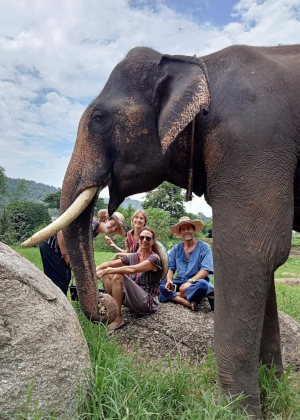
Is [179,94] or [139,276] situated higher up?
[179,94]

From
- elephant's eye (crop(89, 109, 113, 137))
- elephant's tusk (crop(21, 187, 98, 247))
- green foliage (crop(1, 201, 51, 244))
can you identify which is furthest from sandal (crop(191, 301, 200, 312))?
green foliage (crop(1, 201, 51, 244))

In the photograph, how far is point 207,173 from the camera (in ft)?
8.19

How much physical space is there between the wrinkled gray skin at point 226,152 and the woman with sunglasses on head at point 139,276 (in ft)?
4.31

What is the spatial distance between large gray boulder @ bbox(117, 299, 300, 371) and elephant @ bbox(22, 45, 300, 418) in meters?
1.18

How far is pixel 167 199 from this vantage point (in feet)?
120

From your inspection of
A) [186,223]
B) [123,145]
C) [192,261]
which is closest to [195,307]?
[192,261]

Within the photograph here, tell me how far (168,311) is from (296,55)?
8.89 feet

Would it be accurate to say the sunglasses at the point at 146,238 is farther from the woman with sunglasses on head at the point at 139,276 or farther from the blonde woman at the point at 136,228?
the blonde woman at the point at 136,228

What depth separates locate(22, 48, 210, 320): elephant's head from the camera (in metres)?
2.72

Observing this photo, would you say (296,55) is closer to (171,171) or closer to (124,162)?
(171,171)

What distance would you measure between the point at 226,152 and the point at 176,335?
2165 mm

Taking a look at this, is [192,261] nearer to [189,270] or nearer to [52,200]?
[189,270]

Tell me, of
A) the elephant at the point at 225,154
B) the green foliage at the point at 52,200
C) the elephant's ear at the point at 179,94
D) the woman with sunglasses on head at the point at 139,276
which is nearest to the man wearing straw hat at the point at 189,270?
the woman with sunglasses on head at the point at 139,276

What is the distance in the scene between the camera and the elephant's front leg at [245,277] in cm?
218
